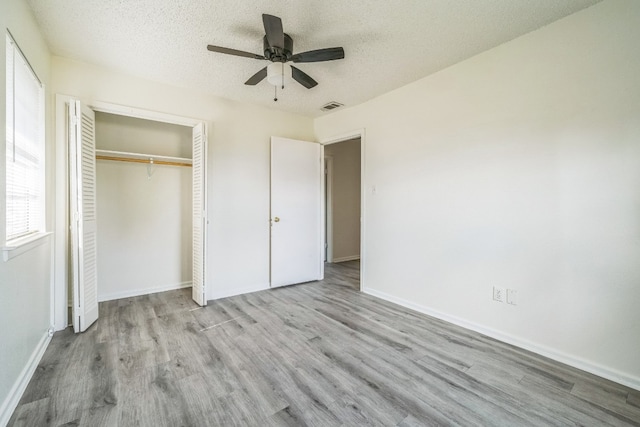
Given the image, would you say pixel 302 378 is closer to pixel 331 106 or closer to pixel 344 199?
pixel 331 106

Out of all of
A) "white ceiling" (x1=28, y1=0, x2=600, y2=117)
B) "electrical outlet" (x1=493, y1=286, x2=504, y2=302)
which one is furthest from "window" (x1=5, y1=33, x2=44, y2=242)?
"electrical outlet" (x1=493, y1=286, x2=504, y2=302)

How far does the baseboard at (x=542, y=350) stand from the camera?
185 cm

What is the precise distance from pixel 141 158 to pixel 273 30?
99.5 inches

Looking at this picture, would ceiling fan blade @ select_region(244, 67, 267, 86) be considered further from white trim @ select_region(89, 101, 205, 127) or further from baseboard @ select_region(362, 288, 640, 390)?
baseboard @ select_region(362, 288, 640, 390)

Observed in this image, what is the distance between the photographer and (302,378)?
6.21ft

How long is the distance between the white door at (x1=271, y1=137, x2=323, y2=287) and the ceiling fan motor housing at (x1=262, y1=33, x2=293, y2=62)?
1663 millimetres

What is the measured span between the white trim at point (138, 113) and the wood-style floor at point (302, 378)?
2.13m

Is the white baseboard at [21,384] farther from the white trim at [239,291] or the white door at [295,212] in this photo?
the white door at [295,212]

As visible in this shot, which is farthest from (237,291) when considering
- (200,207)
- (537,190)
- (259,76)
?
(537,190)

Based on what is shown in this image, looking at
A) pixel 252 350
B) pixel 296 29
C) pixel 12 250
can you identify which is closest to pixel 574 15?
pixel 296 29

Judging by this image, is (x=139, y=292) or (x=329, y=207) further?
(x=329, y=207)

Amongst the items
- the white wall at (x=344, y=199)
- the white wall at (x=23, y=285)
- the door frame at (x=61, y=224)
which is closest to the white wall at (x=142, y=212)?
the door frame at (x=61, y=224)

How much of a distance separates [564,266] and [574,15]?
1825 millimetres

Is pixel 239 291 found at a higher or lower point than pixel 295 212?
lower
